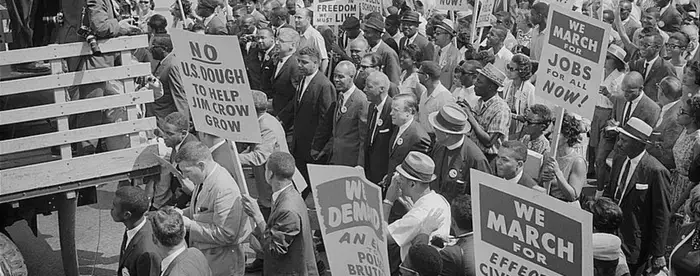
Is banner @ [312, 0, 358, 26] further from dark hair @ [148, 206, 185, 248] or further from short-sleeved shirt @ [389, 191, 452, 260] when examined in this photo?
dark hair @ [148, 206, 185, 248]

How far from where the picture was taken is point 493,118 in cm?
998

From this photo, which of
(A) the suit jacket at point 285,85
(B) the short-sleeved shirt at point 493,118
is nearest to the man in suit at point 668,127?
(B) the short-sleeved shirt at point 493,118

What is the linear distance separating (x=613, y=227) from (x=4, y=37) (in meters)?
6.33

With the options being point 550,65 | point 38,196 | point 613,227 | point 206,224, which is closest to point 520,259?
point 613,227

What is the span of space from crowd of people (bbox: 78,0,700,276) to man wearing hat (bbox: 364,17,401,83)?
0.02 meters

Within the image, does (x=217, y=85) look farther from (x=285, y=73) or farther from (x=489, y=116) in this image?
(x=285, y=73)

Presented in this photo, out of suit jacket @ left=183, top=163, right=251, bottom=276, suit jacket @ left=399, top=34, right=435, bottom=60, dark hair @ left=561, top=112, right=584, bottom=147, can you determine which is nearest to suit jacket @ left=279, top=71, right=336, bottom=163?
dark hair @ left=561, top=112, right=584, bottom=147

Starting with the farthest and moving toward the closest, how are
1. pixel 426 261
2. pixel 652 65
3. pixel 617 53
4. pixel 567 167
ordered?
pixel 652 65 → pixel 617 53 → pixel 567 167 → pixel 426 261

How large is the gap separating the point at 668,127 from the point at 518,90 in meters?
1.78

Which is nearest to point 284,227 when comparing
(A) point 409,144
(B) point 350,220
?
(B) point 350,220

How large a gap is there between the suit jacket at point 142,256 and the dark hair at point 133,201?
0.13m

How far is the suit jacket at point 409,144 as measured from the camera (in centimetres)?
991

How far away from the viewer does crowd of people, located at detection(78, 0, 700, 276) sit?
24.2 feet

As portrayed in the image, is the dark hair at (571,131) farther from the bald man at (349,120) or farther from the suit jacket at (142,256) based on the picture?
the suit jacket at (142,256)
